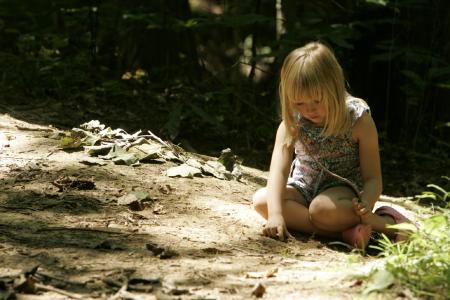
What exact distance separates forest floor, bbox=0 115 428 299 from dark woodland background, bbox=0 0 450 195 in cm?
206

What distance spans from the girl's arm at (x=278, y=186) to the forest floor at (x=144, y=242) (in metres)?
0.07

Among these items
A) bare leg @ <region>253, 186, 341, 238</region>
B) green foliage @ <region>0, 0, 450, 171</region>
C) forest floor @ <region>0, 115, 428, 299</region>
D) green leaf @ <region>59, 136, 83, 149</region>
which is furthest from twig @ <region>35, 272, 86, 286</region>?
green foliage @ <region>0, 0, 450, 171</region>

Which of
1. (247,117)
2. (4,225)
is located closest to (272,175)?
(4,225)

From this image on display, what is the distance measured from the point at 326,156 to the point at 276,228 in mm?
514

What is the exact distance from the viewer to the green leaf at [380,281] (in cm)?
230

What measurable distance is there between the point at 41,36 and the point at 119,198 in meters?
4.91

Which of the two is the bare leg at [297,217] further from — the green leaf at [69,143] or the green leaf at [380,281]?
the green leaf at [69,143]

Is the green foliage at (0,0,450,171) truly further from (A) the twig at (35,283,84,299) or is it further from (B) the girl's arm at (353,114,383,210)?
(A) the twig at (35,283,84,299)

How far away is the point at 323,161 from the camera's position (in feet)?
11.7

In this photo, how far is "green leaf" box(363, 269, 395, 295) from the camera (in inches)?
90.7


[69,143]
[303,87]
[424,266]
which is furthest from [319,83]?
[69,143]

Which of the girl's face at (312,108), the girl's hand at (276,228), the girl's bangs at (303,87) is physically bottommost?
the girl's hand at (276,228)

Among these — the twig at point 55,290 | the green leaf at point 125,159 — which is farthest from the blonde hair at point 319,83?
the twig at point 55,290

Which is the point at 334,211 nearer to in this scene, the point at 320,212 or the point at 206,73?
the point at 320,212
